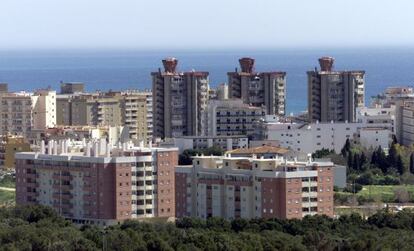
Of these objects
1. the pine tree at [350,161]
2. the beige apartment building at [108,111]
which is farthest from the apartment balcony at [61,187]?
the beige apartment building at [108,111]

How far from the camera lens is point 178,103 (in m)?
45.0

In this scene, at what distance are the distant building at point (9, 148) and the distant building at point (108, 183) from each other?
7.52 meters

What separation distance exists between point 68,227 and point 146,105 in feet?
61.7

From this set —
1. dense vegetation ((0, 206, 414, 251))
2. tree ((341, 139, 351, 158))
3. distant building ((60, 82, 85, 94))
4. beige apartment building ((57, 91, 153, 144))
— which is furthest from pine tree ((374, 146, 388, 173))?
distant building ((60, 82, 85, 94))

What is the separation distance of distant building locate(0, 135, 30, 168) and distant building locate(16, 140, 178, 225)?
7516mm

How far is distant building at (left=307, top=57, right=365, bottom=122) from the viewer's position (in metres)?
44.6

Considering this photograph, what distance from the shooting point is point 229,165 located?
1236 inches

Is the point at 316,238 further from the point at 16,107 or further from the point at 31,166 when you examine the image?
the point at 16,107

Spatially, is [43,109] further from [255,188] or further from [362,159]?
[255,188]

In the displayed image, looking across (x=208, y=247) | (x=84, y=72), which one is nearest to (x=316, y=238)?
(x=208, y=247)

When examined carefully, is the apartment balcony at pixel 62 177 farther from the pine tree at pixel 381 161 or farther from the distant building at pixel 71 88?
the distant building at pixel 71 88

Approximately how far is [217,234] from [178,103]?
17.9 meters

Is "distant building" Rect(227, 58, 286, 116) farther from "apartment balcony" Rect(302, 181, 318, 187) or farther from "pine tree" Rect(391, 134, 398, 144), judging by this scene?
"apartment balcony" Rect(302, 181, 318, 187)

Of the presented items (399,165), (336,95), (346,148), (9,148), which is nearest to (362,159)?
(399,165)
